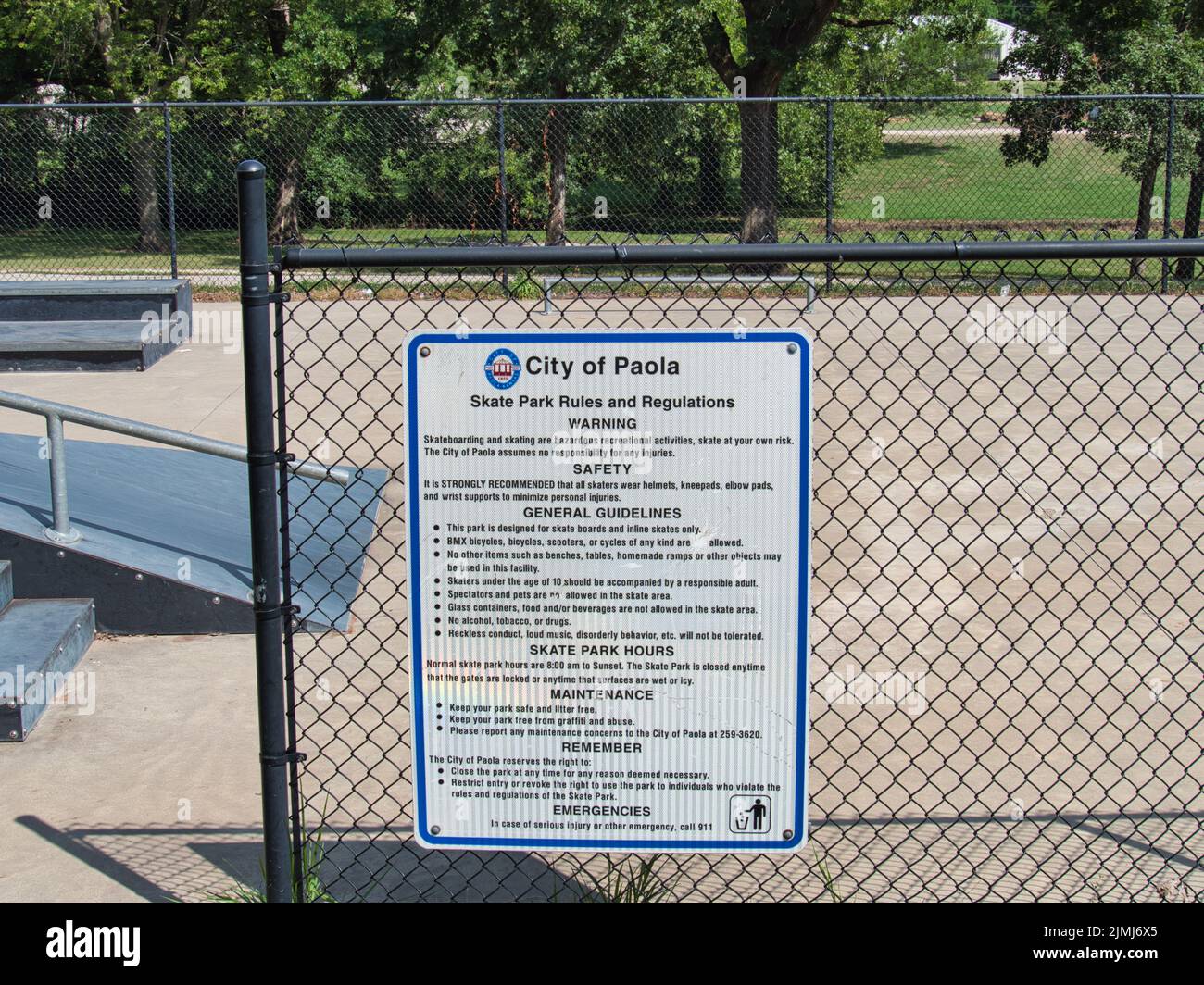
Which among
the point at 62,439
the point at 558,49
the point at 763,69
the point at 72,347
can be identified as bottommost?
the point at 72,347

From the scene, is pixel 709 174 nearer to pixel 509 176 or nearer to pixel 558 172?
pixel 558 172

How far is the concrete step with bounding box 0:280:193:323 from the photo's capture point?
47.4 ft

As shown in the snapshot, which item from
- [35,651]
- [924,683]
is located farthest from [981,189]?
[35,651]

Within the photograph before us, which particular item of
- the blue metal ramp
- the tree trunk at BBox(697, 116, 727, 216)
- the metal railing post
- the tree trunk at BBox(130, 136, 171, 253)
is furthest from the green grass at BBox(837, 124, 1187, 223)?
the metal railing post

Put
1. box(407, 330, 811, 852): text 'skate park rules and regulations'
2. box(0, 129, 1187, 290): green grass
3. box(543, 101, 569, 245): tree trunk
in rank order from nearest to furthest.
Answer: box(407, 330, 811, 852): text 'skate park rules and regulations'
box(543, 101, 569, 245): tree trunk
box(0, 129, 1187, 290): green grass

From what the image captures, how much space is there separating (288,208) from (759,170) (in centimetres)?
940

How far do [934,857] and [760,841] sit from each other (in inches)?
49.8

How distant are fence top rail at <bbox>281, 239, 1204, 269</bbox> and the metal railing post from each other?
3.21 metres

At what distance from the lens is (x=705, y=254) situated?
315 centimetres

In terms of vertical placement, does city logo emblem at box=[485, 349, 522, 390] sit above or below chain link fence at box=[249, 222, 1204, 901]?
above

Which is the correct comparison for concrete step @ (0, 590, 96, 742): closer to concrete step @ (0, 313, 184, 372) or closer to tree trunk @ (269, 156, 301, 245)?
concrete step @ (0, 313, 184, 372)

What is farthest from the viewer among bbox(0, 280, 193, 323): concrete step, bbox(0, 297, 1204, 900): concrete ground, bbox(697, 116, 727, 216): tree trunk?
bbox(697, 116, 727, 216): tree trunk

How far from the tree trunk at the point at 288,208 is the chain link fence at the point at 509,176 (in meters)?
0.05
